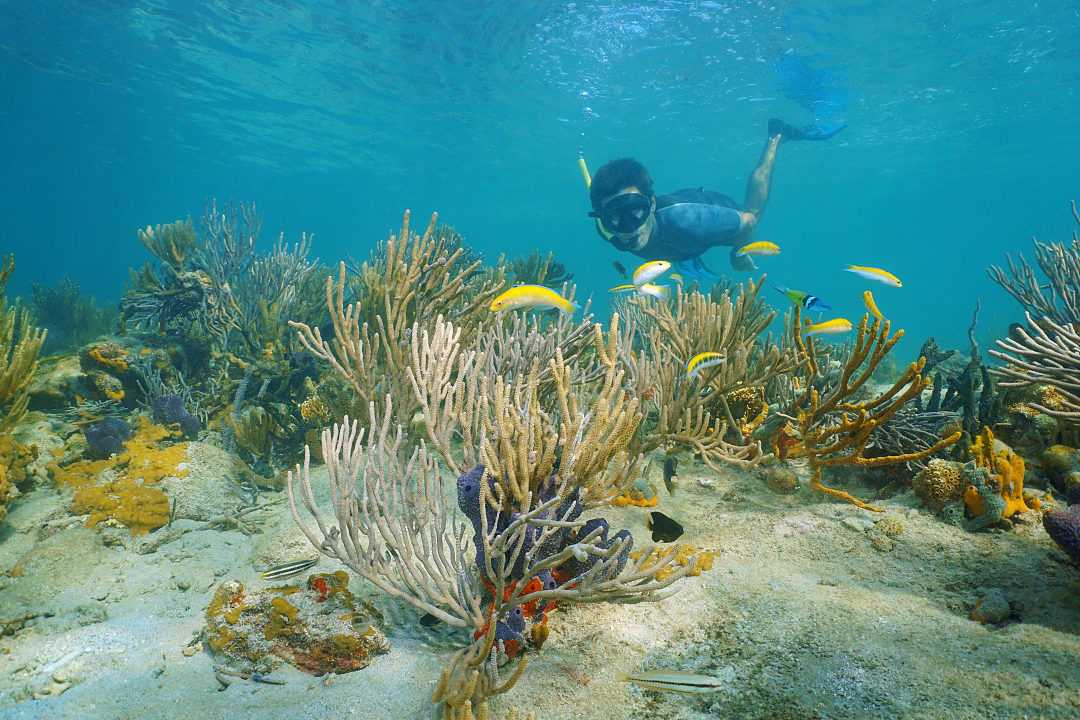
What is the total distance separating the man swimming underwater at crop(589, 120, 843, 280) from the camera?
24.1 ft

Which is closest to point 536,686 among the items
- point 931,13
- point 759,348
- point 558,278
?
point 759,348

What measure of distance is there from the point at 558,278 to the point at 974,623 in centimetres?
801

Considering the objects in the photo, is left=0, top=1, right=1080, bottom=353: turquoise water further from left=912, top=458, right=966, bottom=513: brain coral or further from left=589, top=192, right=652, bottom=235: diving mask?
left=912, top=458, right=966, bottom=513: brain coral

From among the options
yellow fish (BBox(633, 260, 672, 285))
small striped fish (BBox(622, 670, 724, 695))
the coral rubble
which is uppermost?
yellow fish (BBox(633, 260, 672, 285))

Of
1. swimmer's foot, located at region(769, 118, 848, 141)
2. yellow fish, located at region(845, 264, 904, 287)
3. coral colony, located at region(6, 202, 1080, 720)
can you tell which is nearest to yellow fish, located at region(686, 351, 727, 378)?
coral colony, located at region(6, 202, 1080, 720)

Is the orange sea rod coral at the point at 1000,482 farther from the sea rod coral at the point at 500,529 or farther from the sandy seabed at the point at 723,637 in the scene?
the sea rod coral at the point at 500,529

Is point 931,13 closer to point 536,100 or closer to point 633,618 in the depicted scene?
point 536,100

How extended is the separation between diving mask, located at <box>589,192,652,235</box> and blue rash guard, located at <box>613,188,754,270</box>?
541mm

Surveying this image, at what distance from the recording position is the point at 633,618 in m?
2.66

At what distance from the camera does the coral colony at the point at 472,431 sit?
2.29m

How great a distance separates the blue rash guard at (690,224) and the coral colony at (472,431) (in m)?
2.19

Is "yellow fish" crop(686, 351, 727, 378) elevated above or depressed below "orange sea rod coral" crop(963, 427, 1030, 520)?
above

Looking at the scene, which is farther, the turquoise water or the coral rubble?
the turquoise water

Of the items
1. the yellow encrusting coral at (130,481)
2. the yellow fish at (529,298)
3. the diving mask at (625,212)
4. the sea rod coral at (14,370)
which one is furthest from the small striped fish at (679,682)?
the diving mask at (625,212)
